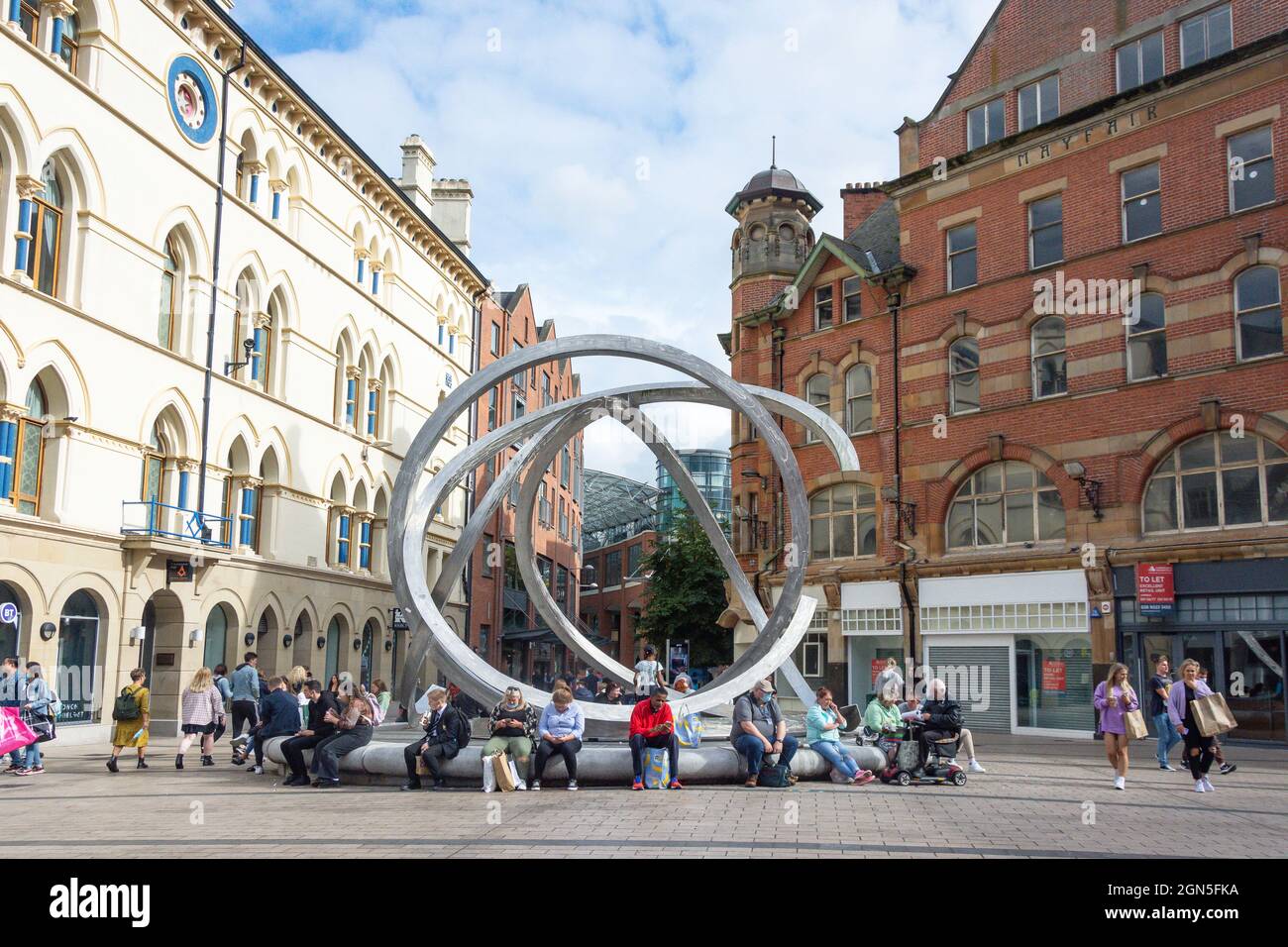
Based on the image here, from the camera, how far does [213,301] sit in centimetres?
3019

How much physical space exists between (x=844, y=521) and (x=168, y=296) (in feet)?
64.6

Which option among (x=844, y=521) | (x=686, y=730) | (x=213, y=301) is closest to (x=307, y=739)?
(x=686, y=730)

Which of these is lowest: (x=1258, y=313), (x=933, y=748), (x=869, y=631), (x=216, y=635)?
(x=933, y=748)

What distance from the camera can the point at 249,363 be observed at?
107ft

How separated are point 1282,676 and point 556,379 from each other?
46033 millimetres

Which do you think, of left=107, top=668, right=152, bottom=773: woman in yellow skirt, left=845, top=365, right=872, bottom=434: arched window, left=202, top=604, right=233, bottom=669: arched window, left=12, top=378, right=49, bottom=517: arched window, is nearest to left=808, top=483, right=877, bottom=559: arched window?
left=845, top=365, right=872, bottom=434: arched window

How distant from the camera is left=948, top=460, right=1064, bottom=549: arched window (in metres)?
29.3

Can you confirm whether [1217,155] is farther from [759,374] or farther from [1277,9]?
[759,374]

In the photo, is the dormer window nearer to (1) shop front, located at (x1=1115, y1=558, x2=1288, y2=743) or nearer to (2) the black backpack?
(1) shop front, located at (x1=1115, y1=558, x2=1288, y2=743)

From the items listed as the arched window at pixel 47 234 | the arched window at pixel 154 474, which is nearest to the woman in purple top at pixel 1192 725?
the arched window at pixel 154 474

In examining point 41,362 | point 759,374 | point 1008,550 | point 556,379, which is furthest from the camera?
point 556,379

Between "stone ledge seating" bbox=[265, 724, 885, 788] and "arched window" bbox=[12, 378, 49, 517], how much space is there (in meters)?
10.8

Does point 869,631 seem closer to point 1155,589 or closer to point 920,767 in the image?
point 1155,589

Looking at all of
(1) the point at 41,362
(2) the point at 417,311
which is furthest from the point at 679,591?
(1) the point at 41,362
